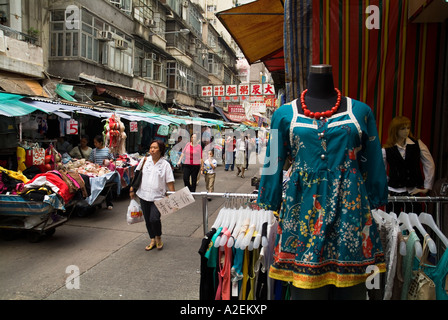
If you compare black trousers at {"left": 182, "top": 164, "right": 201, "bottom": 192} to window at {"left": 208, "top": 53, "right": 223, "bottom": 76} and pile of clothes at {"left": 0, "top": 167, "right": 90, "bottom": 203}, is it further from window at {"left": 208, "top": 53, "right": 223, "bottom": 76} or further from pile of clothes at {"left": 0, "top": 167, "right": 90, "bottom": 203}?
window at {"left": 208, "top": 53, "right": 223, "bottom": 76}

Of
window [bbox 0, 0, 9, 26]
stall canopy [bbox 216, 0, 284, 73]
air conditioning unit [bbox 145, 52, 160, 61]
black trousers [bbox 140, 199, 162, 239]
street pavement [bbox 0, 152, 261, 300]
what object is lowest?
street pavement [bbox 0, 152, 261, 300]

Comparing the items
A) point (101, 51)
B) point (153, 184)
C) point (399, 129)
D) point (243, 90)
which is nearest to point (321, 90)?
point (399, 129)

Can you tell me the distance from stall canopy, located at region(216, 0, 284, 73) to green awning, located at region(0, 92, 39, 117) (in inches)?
167

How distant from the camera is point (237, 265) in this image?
7.34 feet

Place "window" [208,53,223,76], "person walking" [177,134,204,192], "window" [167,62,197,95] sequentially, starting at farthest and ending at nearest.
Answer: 1. "window" [208,53,223,76]
2. "window" [167,62,197,95]
3. "person walking" [177,134,204,192]

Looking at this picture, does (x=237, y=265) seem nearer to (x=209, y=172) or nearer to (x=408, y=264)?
(x=408, y=264)

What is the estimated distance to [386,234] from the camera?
2193 mm

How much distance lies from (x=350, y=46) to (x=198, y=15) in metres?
28.0

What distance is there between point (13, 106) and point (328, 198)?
652cm

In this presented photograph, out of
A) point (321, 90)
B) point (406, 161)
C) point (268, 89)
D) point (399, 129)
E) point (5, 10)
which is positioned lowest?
point (406, 161)

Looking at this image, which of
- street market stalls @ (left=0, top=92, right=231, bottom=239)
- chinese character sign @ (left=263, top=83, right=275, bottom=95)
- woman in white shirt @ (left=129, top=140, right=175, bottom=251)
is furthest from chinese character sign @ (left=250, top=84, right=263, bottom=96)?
woman in white shirt @ (left=129, top=140, right=175, bottom=251)

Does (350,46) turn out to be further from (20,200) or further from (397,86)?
(20,200)

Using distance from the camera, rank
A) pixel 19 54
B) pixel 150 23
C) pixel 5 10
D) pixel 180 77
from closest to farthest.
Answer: pixel 19 54, pixel 5 10, pixel 150 23, pixel 180 77

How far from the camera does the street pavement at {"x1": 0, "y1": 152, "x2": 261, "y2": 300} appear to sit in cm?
356
